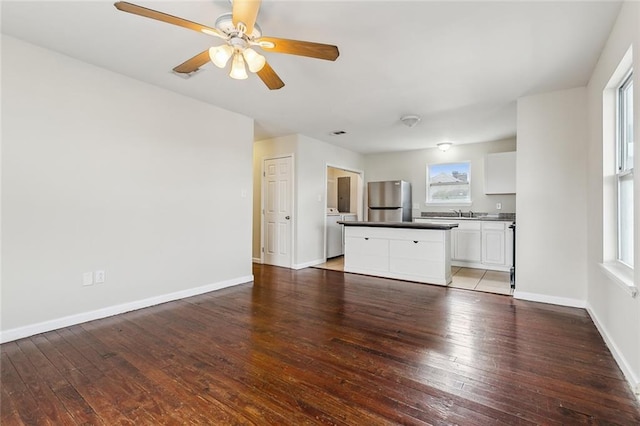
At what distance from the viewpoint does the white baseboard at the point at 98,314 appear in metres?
2.46

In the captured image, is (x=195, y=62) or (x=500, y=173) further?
(x=500, y=173)

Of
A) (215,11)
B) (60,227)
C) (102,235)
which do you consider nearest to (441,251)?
(215,11)

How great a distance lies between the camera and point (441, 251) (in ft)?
13.9

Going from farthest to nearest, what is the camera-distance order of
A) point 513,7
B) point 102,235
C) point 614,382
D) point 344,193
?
point 344,193
point 102,235
point 513,7
point 614,382

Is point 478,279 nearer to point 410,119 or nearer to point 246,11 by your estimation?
point 410,119

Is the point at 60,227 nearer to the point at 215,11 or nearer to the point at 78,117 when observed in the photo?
the point at 78,117

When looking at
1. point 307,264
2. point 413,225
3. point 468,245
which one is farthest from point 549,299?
point 307,264

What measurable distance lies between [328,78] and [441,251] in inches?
109

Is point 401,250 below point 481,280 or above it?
above

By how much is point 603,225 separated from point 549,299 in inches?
50.6

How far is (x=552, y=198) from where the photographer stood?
3416 mm

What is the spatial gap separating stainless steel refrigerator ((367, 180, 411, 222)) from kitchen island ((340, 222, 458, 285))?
1.74m

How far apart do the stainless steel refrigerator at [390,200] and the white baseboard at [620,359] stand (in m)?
3.82

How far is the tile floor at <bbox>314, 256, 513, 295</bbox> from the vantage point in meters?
4.06
